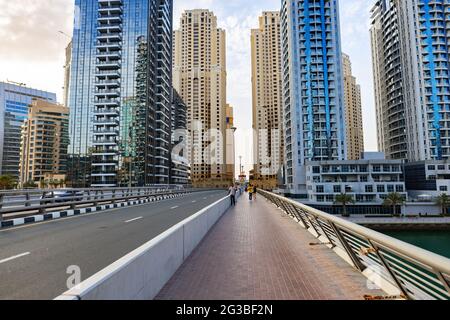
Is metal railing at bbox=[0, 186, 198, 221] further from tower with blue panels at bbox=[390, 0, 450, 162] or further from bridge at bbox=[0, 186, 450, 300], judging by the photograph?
tower with blue panels at bbox=[390, 0, 450, 162]

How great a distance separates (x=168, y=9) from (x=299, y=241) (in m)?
103

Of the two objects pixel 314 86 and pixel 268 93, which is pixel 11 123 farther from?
pixel 314 86

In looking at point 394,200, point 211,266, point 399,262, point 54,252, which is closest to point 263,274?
point 211,266

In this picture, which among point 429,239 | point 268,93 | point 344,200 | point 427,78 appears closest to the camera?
point 429,239

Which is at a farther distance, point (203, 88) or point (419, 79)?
point (203, 88)

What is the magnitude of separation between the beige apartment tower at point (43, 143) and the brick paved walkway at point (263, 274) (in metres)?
124

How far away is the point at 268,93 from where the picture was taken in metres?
138

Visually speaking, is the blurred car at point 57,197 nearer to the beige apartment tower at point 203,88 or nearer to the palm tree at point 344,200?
the palm tree at point 344,200

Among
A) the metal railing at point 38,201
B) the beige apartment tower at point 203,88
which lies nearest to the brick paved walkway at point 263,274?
the metal railing at point 38,201

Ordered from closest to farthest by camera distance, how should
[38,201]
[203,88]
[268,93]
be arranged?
[38,201], [268,93], [203,88]

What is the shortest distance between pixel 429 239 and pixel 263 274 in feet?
148

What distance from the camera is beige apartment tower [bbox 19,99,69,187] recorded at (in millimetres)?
111125

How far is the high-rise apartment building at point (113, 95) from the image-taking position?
230 ft

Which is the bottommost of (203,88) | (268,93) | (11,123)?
(11,123)
